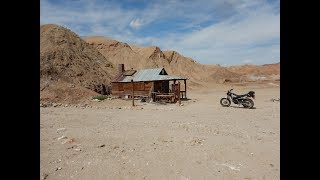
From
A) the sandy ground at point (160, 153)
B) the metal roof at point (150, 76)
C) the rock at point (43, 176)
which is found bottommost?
the rock at point (43, 176)

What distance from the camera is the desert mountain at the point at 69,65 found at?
32.0 meters

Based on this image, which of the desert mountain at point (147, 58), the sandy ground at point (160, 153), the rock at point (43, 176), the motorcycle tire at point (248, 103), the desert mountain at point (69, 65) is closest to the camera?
the rock at point (43, 176)

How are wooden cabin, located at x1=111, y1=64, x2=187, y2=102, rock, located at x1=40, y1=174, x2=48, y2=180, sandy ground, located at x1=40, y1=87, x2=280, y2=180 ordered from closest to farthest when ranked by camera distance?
rock, located at x1=40, y1=174, x2=48, y2=180, sandy ground, located at x1=40, y1=87, x2=280, y2=180, wooden cabin, located at x1=111, y1=64, x2=187, y2=102

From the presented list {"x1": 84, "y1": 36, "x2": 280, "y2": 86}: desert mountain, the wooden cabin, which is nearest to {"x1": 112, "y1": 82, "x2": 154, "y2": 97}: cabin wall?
the wooden cabin

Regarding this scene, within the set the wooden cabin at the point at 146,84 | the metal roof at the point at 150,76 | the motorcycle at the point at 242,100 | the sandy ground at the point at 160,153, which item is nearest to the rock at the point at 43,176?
the sandy ground at the point at 160,153

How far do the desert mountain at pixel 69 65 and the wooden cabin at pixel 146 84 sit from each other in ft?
12.4

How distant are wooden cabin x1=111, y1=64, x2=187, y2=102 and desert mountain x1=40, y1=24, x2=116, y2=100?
3.77 meters

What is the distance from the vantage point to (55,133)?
9.96m

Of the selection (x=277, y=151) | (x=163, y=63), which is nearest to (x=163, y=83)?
(x=277, y=151)

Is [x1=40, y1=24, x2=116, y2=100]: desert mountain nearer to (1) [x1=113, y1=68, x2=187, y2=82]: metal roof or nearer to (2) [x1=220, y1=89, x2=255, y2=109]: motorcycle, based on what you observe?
(1) [x1=113, y1=68, x2=187, y2=82]: metal roof

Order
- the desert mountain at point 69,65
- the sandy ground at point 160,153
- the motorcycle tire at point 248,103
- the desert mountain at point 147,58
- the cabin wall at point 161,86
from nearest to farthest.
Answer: the sandy ground at point 160,153 → the motorcycle tire at point 248,103 → the cabin wall at point 161,86 → the desert mountain at point 69,65 → the desert mountain at point 147,58

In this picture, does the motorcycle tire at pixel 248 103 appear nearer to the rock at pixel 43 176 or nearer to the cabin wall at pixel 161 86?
the cabin wall at pixel 161 86

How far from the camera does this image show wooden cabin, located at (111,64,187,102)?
2710 cm
